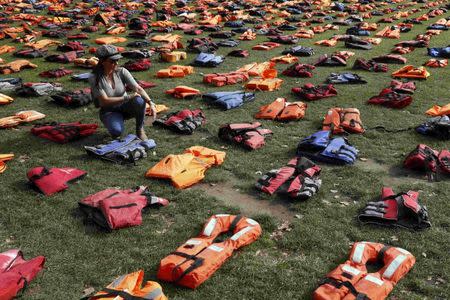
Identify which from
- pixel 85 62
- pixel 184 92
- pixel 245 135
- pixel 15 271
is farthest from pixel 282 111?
pixel 85 62

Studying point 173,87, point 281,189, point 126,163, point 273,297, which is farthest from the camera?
point 173,87

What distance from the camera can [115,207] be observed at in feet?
18.6

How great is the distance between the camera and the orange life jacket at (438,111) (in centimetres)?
949

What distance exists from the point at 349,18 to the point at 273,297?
2193 cm

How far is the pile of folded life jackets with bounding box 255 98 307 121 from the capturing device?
30.9 feet

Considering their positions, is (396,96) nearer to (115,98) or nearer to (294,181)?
(294,181)

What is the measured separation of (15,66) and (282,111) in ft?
28.1

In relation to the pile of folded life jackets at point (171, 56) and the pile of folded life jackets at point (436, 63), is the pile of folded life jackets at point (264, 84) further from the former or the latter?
the pile of folded life jackets at point (436, 63)

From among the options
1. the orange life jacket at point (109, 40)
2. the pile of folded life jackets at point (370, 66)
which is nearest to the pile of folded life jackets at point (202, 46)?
the orange life jacket at point (109, 40)

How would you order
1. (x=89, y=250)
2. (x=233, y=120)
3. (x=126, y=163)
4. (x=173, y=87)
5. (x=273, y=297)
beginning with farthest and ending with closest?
(x=173, y=87), (x=233, y=120), (x=126, y=163), (x=89, y=250), (x=273, y=297)

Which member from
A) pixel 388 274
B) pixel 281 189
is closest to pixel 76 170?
pixel 281 189

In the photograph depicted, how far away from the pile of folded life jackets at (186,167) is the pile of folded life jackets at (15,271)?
7.74 ft

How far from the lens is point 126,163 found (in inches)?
293

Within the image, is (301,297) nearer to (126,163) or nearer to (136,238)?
(136,238)
